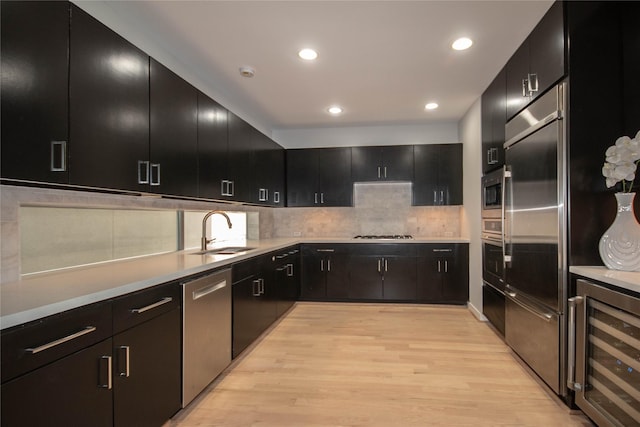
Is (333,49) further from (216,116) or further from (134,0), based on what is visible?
(134,0)

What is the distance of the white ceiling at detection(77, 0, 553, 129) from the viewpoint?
2.23 meters

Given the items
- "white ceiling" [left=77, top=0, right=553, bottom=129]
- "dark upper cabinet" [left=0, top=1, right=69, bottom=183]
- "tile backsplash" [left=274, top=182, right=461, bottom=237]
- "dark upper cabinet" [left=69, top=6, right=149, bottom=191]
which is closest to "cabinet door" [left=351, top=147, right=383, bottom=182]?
"tile backsplash" [left=274, top=182, right=461, bottom=237]

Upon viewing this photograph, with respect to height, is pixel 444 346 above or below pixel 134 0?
below

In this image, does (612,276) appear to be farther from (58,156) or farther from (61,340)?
(58,156)

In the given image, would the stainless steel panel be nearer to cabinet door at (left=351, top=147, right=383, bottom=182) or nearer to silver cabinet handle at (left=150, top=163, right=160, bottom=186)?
cabinet door at (left=351, top=147, right=383, bottom=182)

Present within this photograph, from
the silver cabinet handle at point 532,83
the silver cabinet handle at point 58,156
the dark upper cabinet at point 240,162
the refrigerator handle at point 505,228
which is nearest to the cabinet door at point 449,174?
the refrigerator handle at point 505,228

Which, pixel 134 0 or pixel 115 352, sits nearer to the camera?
pixel 115 352

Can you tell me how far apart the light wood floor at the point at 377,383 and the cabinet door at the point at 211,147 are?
1500 mm

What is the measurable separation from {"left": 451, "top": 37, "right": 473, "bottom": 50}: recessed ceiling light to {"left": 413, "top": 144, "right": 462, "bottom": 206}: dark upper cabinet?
2.21 meters

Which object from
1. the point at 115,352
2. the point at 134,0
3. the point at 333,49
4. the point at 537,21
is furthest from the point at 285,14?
the point at 115,352

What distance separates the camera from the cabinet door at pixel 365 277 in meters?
4.67

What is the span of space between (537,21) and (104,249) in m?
3.40

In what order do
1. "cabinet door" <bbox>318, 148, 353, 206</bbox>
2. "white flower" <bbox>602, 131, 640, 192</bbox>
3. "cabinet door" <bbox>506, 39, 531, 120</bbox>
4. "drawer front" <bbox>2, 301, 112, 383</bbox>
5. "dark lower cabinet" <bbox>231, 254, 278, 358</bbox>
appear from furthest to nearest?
"cabinet door" <bbox>318, 148, 353, 206</bbox>
"dark lower cabinet" <bbox>231, 254, 278, 358</bbox>
"cabinet door" <bbox>506, 39, 531, 120</bbox>
"white flower" <bbox>602, 131, 640, 192</bbox>
"drawer front" <bbox>2, 301, 112, 383</bbox>

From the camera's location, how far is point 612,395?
67.1 inches
